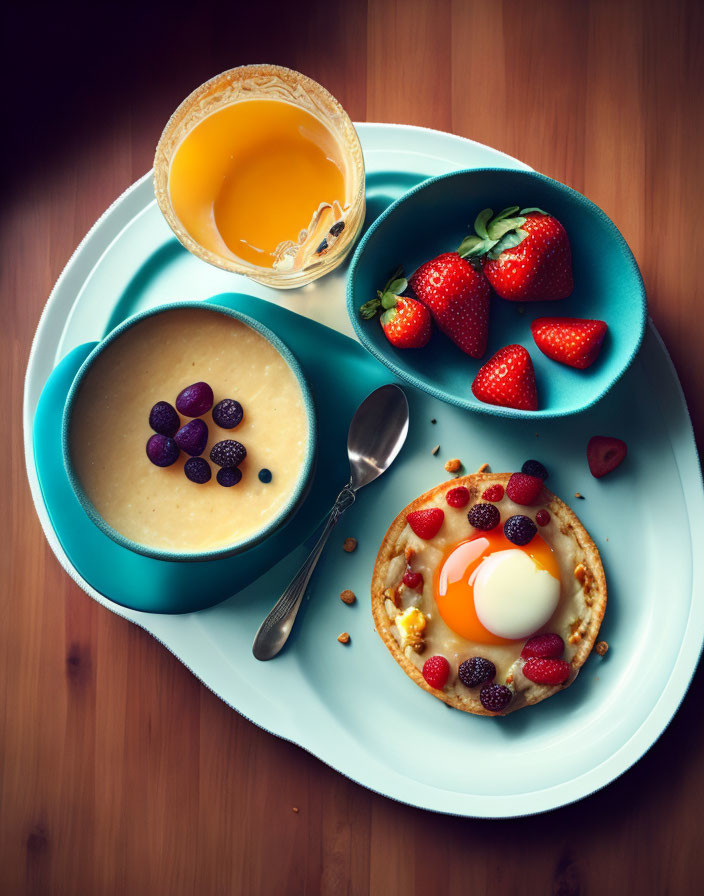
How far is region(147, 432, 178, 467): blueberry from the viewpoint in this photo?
4.90 ft

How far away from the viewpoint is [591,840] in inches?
70.3

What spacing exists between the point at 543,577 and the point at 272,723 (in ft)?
2.58

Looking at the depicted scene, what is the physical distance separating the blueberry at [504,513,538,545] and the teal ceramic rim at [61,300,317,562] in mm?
530

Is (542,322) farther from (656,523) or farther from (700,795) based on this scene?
(700,795)

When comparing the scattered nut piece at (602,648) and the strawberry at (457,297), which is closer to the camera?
the strawberry at (457,297)

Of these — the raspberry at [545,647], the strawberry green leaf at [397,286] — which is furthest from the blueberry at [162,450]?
the raspberry at [545,647]

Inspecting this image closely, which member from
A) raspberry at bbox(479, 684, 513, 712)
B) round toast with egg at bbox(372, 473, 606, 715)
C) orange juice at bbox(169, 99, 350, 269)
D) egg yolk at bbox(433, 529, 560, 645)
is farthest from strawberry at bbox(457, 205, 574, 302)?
raspberry at bbox(479, 684, 513, 712)

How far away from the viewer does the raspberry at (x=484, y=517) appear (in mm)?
1648

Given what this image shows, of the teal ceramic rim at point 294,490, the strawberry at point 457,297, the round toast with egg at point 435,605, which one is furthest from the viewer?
the round toast with egg at point 435,605

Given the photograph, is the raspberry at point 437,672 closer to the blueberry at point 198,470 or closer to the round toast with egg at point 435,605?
the round toast with egg at point 435,605

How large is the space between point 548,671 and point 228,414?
38.7 inches

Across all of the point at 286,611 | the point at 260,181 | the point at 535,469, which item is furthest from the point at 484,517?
the point at 260,181

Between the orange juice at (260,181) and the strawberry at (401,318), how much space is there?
222 mm

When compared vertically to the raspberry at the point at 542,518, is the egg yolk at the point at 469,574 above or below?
below
